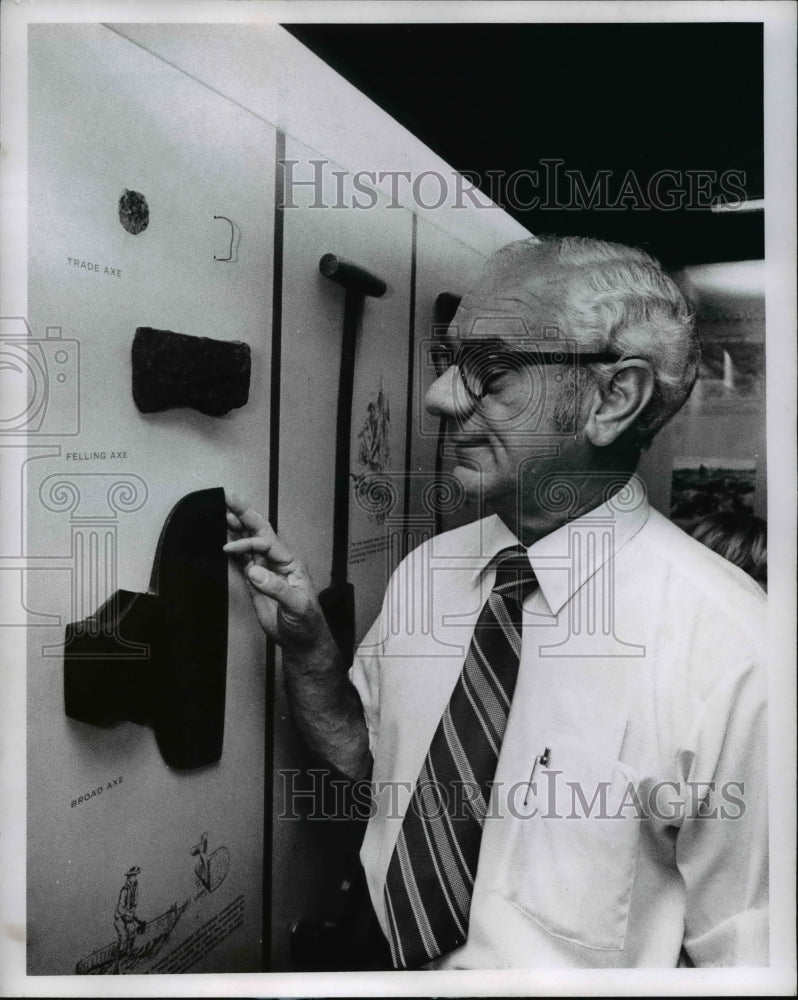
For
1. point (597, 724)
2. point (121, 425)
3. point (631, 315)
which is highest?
point (631, 315)

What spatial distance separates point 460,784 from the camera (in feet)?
3.11

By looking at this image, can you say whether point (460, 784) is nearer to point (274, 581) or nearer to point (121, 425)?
point (274, 581)

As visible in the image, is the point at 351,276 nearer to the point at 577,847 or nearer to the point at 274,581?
the point at 274,581

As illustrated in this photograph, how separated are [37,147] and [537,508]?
599mm

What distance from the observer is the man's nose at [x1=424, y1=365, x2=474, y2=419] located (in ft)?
3.04

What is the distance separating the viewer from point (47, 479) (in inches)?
35.6

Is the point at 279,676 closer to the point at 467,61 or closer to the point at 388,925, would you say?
the point at 388,925

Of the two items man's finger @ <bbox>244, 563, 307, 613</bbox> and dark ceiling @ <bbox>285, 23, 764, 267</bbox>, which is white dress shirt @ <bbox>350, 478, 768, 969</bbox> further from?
dark ceiling @ <bbox>285, 23, 764, 267</bbox>

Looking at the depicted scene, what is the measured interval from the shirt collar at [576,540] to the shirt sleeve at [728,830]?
0.58 ft

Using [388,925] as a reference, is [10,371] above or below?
above

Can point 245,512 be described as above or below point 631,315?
below

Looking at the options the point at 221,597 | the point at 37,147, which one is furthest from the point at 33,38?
the point at 221,597

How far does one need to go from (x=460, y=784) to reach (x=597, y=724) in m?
0.15

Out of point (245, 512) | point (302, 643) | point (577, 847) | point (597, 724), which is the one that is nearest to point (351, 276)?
point (245, 512)
